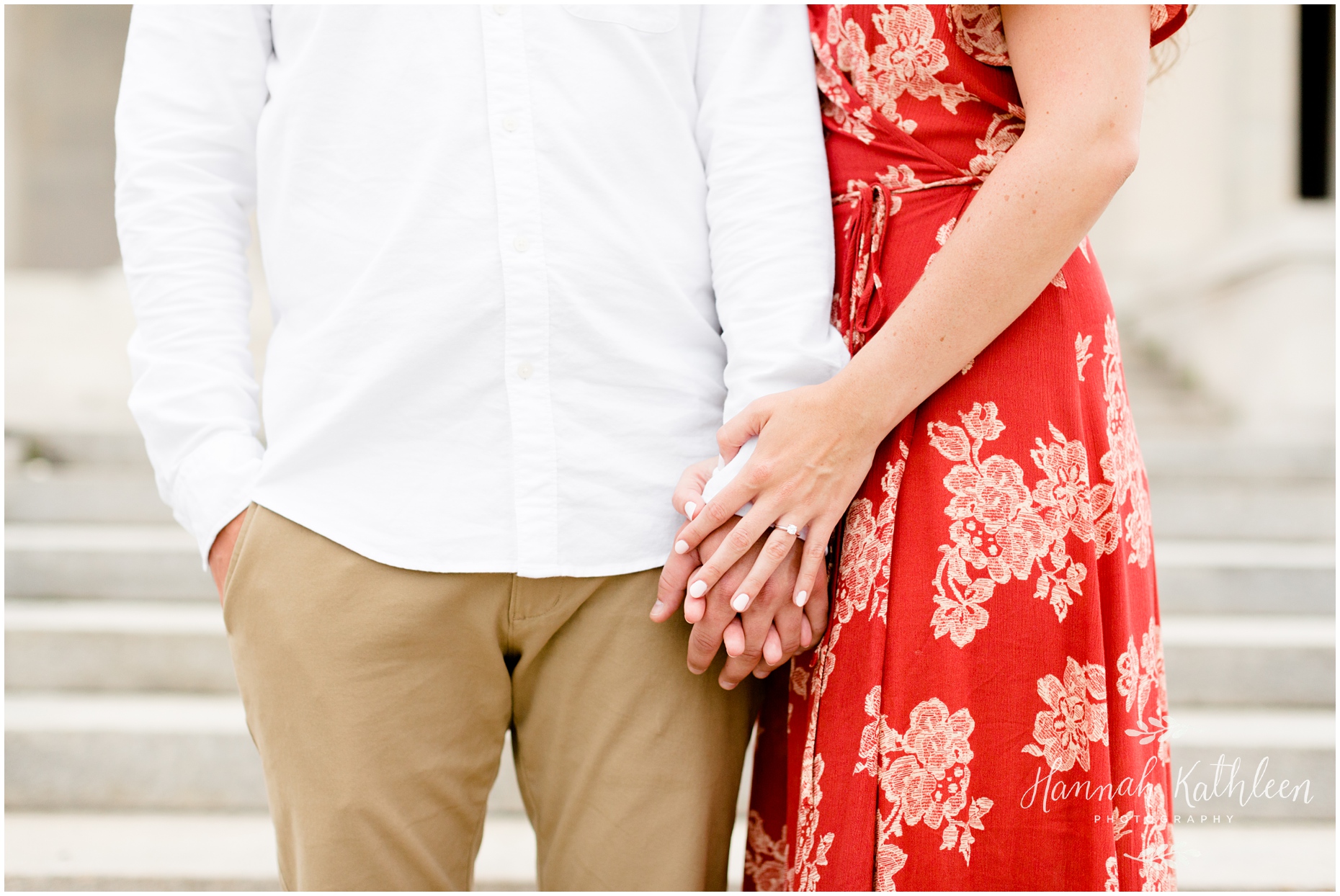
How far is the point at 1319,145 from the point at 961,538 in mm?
8874

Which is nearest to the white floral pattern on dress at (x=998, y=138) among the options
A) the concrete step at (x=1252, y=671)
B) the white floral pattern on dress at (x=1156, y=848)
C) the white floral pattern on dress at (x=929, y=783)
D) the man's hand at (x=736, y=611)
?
the man's hand at (x=736, y=611)

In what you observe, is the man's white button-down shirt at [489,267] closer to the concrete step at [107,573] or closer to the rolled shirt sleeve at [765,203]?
the rolled shirt sleeve at [765,203]

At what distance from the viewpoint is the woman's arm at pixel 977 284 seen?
83 cm

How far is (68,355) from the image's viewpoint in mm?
5621

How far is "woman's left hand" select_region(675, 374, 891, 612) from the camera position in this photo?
2.96 ft

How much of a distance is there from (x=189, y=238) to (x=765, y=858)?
1.03 metres

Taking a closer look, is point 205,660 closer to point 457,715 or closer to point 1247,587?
point 457,715

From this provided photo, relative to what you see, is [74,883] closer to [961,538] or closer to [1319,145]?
[961,538]

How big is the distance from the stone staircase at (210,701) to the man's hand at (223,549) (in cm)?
132

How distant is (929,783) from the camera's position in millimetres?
913

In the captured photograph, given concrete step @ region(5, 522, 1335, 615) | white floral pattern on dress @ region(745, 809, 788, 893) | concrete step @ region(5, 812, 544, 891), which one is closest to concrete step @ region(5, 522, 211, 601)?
concrete step @ region(5, 522, 1335, 615)

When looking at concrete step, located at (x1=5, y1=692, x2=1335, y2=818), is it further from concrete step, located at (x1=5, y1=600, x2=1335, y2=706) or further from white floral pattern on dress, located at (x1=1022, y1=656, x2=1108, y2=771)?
white floral pattern on dress, located at (x1=1022, y1=656, x2=1108, y2=771)

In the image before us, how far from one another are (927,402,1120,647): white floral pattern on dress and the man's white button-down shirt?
6.9 inches

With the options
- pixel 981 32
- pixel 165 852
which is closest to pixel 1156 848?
pixel 981 32
